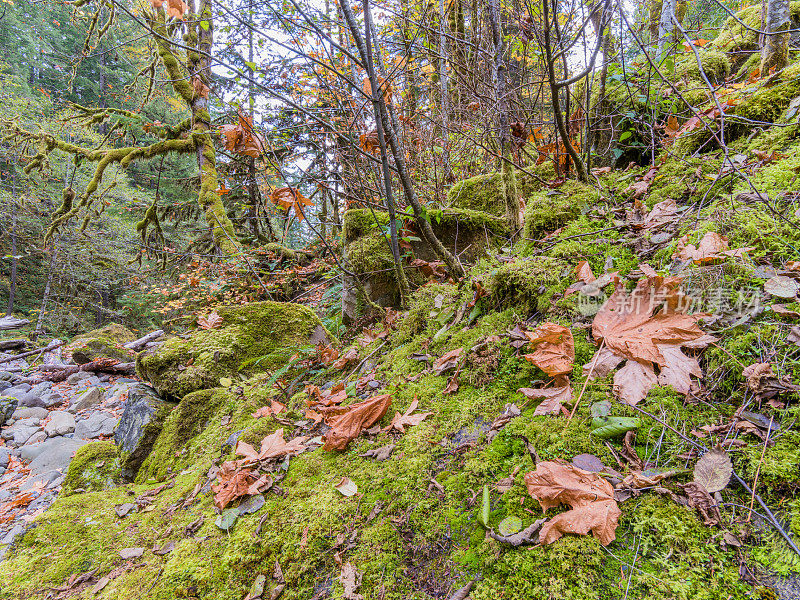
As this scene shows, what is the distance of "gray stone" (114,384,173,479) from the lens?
10.6 ft

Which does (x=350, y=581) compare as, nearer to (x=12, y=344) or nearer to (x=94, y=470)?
(x=94, y=470)

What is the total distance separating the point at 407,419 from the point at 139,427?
121 inches

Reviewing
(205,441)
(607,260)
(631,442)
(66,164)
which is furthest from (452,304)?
(66,164)

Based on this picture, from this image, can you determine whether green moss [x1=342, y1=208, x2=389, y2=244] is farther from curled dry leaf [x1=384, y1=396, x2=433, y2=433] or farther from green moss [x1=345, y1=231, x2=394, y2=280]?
curled dry leaf [x1=384, y1=396, x2=433, y2=433]

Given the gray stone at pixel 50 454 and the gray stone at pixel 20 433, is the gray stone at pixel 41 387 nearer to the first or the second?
the gray stone at pixel 20 433

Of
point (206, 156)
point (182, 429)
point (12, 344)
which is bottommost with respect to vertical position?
point (182, 429)

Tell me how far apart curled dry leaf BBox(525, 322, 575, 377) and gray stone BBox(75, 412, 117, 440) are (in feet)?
23.1

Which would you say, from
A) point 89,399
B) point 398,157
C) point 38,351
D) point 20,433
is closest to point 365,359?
point 398,157

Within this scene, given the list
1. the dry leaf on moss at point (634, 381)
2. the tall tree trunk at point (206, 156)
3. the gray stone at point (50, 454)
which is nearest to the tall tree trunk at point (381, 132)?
the dry leaf on moss at point (634, 381)

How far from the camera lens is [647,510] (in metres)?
0.91

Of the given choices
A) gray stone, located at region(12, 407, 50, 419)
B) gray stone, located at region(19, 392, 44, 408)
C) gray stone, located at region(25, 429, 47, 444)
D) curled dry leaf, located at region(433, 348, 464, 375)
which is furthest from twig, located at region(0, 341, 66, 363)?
curled dry leaf, located at region(433, 348, 464, 375)

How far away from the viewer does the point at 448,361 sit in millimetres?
1975

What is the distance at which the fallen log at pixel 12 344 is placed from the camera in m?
9.89

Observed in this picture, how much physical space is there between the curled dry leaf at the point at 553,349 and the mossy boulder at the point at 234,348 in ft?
8.58
